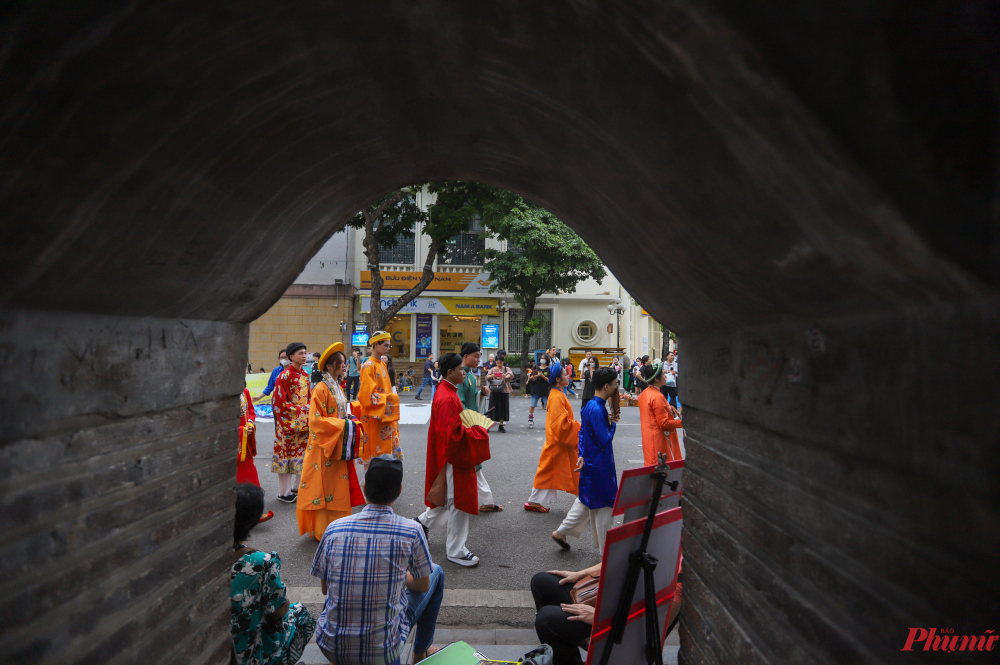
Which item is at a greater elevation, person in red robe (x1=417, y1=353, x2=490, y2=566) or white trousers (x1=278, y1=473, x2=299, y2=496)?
person in red robe (x1=417, y1=353, x2=490, y2=566)

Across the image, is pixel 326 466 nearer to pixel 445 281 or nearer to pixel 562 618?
pixel 562 618

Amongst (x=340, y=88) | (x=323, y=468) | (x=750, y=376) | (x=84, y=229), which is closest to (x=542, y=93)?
(x=340, y=88)

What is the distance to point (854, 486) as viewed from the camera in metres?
1.23

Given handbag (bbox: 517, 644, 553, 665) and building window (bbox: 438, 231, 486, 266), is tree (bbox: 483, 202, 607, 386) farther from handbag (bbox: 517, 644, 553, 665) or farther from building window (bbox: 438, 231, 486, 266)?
handbag (bbox: 517, 644, 553, 665)

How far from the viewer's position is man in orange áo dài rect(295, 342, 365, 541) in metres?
4.96

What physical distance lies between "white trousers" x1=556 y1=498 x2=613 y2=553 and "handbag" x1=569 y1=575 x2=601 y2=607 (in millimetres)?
1652

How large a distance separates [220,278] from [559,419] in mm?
3972

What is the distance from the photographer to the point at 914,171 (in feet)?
2.71

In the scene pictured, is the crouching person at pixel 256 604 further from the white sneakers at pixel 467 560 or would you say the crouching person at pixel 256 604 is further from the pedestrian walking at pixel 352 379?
the pedestrian walking at pixel 352 379

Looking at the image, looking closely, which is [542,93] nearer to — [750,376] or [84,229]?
[750,376]

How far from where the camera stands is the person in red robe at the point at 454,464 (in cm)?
466

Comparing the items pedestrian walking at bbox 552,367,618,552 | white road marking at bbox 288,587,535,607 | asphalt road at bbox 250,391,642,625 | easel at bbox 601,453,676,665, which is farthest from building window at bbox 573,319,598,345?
easel at bbox 601,453,676,665

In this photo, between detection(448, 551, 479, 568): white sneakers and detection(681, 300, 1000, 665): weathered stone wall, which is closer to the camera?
detection(681, 300, 1000, 665): weathered stone wall

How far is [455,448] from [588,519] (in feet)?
4.47
